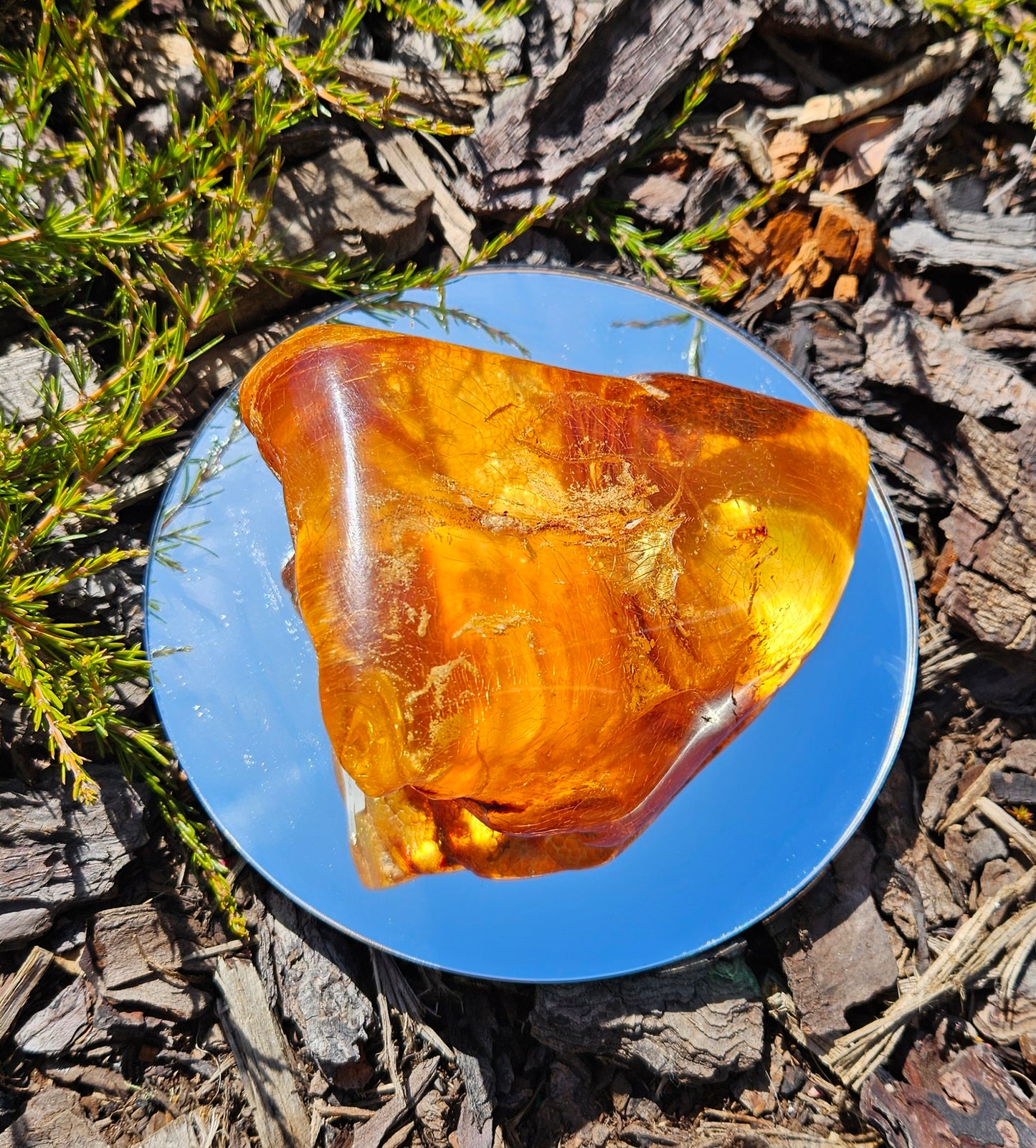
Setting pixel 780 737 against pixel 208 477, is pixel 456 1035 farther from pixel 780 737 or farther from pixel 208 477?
pixel 208 477

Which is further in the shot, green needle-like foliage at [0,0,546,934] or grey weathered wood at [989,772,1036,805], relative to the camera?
grey weathered wood at [989,772,1036,805]

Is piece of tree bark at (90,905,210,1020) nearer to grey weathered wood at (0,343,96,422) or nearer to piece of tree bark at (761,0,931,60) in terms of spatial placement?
grey weathered wood at (0,343,96,422)

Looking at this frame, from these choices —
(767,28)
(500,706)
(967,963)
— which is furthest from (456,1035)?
(767,28)

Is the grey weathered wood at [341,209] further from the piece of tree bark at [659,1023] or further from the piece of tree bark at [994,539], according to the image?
the piece of tree bark at [659,1023]

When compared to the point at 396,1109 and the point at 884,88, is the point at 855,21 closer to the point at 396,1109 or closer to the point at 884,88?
the point at 884,88

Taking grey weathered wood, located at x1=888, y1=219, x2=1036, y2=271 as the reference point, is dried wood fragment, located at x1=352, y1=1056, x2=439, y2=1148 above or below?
below

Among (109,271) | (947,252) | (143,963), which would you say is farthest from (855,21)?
(143,963)

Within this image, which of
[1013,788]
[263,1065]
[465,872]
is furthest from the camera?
[1013,788]

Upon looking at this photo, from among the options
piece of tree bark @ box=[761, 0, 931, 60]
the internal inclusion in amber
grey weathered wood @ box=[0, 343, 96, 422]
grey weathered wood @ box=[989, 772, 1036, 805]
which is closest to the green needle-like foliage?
grey weathered wood @ box=[0, 343, 96, 422]
